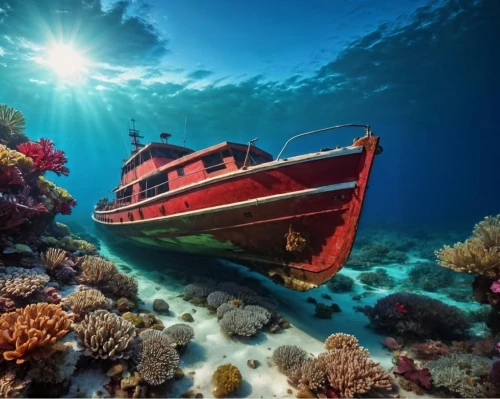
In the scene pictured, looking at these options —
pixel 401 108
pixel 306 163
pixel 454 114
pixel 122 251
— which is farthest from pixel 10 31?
pixel 454 114

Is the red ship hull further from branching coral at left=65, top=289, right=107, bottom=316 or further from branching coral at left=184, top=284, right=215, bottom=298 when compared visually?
branching coral at left=65, top=289, right=107, bottom=316

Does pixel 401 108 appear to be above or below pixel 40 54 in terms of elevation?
A: above

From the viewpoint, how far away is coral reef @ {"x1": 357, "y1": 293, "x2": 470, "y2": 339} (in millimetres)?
5586

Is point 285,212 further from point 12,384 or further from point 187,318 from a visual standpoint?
point 12,384

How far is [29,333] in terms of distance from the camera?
2.88 m

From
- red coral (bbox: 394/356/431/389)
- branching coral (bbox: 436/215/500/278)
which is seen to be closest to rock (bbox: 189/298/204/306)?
red coral (bbox: 394/356/431/389)

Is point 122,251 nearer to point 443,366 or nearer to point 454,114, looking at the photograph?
point 443,366

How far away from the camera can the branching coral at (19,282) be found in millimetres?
3818

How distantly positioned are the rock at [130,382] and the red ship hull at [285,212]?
A: 12.0 feet

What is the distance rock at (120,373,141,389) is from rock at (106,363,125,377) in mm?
145

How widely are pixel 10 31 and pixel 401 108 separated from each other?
51.6 metres

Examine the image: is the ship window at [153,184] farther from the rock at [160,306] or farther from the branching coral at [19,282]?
the branching coral at [19,282]

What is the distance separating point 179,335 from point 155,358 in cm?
A: 87

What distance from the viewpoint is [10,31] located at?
18.6 meters
